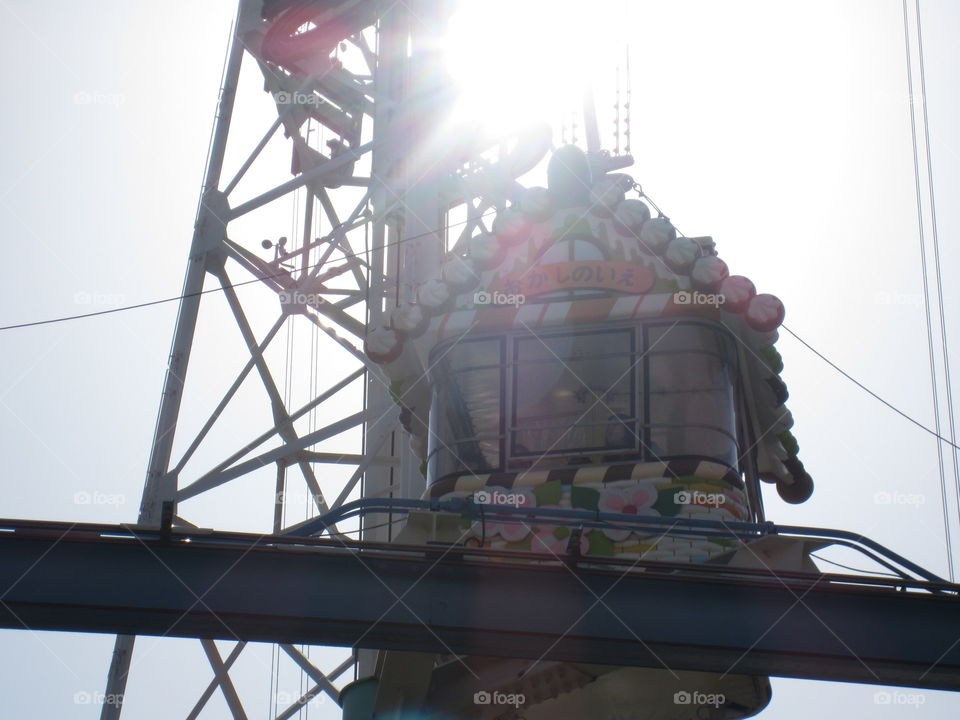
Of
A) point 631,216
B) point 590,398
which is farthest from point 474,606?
point 631,216

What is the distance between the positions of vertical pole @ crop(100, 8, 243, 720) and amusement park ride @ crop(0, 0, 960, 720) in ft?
0.16

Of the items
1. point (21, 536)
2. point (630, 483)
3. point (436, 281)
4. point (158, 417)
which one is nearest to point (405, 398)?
point (436, 281)

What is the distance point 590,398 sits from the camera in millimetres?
18297

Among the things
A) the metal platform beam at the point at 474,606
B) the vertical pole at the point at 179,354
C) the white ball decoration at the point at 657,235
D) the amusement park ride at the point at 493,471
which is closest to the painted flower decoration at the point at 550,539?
the amusement park ride at the point at 493,471

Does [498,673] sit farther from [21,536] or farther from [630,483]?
[21,536]

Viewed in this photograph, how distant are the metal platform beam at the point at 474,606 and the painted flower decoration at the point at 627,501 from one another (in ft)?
11.7

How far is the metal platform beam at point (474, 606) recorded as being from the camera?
13.0m

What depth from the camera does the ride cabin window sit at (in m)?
18.0

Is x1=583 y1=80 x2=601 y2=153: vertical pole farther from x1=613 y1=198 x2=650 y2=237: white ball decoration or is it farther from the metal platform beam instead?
the metal platform beam

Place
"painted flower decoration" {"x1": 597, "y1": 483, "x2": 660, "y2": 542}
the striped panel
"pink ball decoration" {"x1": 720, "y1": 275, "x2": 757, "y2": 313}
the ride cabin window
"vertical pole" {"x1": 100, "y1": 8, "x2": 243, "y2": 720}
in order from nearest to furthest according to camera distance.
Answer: "painted flower decoration" {"x1": 597, "y1": 483, "x2": 660, "y2": 542} → the striped panel → the ride cabin window → "pink ball decoration" {"x1": 720, "y1": 275, "x2": 757, "y2": 313} → "vertical pole" {"x1": 100, "y1": 8, "x2": 243, "y2": 720}

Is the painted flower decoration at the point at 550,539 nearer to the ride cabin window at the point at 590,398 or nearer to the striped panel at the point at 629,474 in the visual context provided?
the striped panel at the point at 629,474

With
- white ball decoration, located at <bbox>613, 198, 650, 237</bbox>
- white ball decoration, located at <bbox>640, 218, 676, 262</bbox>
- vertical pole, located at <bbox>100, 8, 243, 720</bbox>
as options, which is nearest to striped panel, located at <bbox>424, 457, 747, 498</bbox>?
white ball decoration, located at <bbox>640, 218, 676, 262</bbox>

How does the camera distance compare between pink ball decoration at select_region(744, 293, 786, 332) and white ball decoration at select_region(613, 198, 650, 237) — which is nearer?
pink ball decoration at select_region(744, 293, 786, 332)

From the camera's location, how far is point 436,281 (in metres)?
19.8
